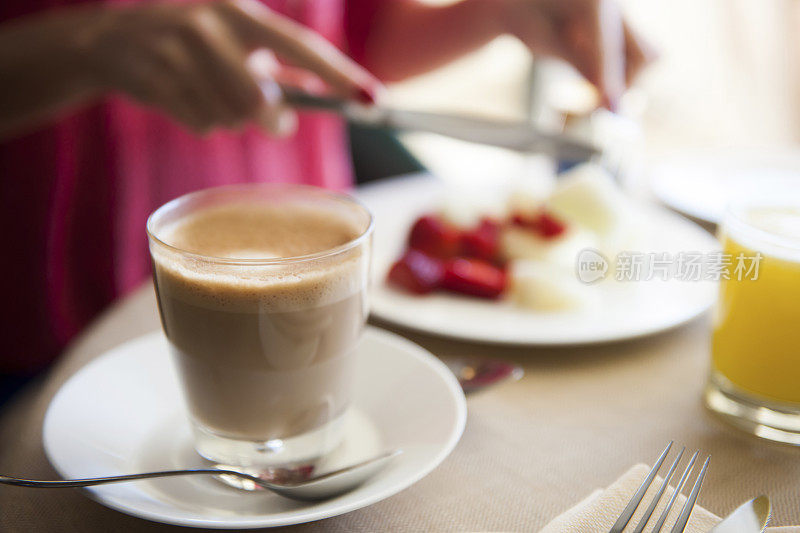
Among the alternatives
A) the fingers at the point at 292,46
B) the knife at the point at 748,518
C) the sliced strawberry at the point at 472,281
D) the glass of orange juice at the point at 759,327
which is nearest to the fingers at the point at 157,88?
the fingers at the point at 292,46

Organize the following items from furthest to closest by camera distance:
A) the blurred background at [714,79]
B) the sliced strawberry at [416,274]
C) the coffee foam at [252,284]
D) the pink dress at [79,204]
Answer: the blurred background at [714,79] → the pink dress at [79,204] → the sliced strawberry at [416,274] → the coffee foam at [252,284]

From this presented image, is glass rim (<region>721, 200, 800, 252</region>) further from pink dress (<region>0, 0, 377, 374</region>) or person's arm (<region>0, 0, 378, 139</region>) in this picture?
pink dress (<region>0, 0, 377, 374</region>)

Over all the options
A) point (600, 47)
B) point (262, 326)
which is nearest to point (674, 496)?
point (262, 326)

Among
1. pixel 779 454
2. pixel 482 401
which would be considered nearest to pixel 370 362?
pixel 482 401

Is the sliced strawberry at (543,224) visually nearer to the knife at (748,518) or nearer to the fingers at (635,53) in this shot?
the fingers at (635,53)

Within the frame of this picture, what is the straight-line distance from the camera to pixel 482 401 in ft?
2.77

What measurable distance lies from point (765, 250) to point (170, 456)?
659 mm

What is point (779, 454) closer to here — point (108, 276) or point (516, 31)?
point (516, 31)

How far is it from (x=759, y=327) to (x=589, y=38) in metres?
0.62

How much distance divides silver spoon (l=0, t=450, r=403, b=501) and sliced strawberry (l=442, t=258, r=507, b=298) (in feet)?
1.58

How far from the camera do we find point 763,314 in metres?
0.77

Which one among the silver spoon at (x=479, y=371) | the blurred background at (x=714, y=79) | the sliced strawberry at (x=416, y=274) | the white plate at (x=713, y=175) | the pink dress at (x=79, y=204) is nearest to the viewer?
the silver spoon at (x=479, y=371)

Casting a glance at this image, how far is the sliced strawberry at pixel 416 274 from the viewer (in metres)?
1.10

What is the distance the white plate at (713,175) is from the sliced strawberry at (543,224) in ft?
0.98
